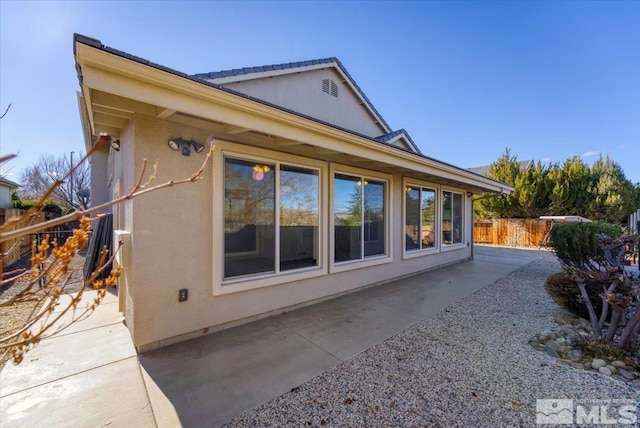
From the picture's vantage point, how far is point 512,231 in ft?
58.0

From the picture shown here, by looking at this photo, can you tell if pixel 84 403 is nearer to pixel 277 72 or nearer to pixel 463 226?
pixel 277 72

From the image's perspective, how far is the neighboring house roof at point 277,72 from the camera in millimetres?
7332

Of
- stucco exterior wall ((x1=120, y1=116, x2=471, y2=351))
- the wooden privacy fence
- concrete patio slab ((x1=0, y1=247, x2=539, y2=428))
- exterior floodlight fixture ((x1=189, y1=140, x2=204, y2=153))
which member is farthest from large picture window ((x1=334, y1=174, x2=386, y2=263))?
the wooden privacy fence

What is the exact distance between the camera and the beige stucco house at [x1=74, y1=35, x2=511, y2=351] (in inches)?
130

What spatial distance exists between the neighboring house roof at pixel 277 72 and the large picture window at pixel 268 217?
3599 mm

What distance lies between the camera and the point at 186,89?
3.08m

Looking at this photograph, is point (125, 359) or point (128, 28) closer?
point (125, 359)

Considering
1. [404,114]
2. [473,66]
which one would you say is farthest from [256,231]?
[404,114]

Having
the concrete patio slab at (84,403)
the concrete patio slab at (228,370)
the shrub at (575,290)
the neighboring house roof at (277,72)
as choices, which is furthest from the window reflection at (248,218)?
the shrub at (575,290)

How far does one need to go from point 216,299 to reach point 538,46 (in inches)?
508

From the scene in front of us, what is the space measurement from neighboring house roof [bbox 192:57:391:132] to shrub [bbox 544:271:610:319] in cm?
865

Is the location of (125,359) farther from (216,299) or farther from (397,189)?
(397,189)

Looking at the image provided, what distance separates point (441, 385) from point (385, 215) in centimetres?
452

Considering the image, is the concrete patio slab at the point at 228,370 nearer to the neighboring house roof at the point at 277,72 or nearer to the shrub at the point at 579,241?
the neighboring house roof at the point at 277,72
